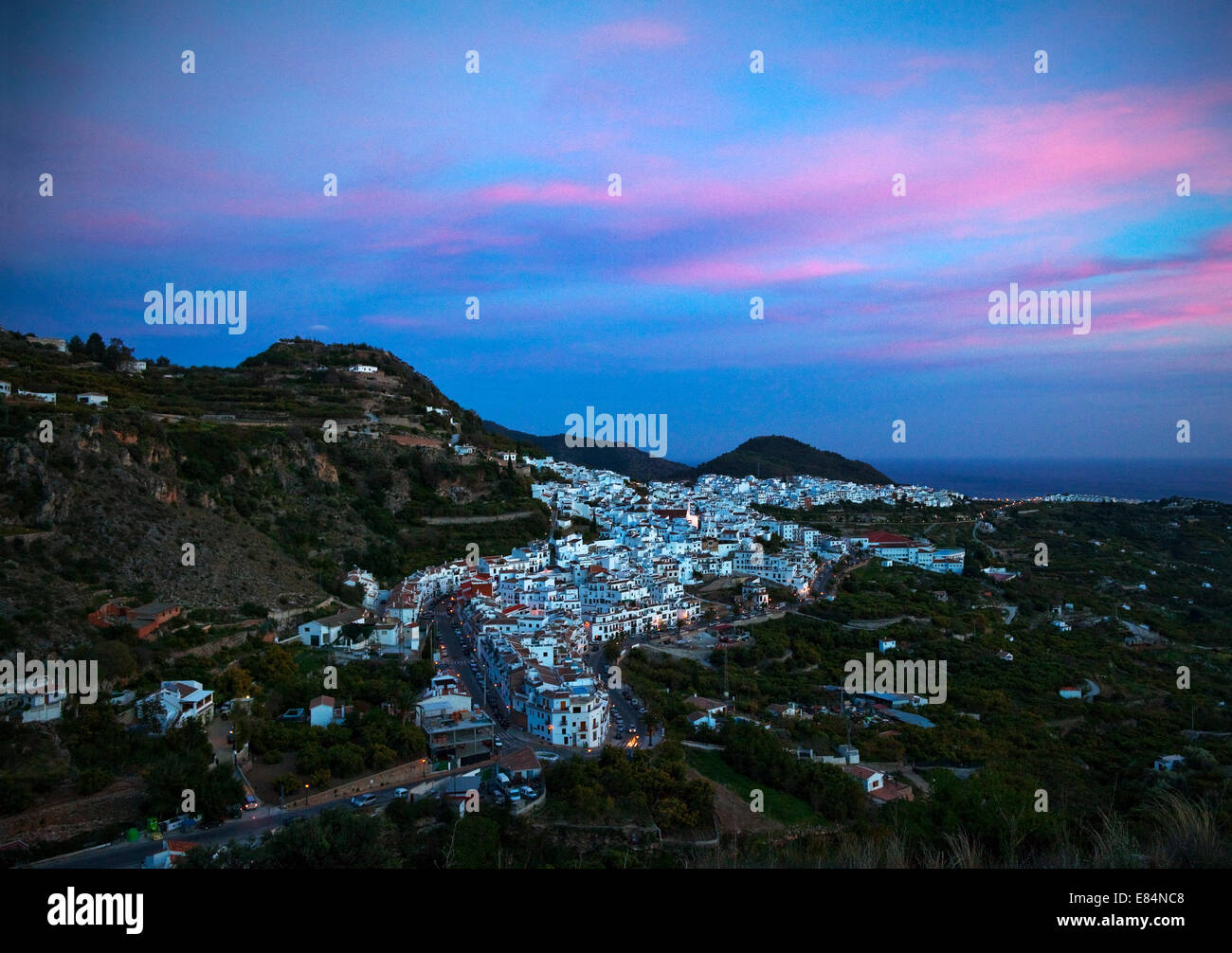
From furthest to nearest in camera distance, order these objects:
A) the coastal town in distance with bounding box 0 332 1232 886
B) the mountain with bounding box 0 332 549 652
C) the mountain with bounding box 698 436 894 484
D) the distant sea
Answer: the mountain with bounding box 698 436 894 484, the distant sea, the mountain with bounding box 0 332 549 652, the coastal town in distance with bounding box 0 332 1232 886

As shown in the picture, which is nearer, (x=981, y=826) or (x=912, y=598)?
(x=981, y=826)

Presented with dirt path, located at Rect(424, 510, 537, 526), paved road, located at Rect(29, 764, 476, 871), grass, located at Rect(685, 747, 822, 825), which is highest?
dirt path, located at Rect(424, 510, 537, 526)

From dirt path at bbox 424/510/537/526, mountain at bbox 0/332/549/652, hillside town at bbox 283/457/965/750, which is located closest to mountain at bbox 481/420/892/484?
hillside town at bbox 283/457/965/750

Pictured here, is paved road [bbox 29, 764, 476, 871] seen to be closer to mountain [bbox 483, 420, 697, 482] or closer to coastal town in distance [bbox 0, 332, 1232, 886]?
coastal town in distance [bbox 0, 332, 1232, 886]

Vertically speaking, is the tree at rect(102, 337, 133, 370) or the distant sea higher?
the tree at rect(102, 337, 133, 370)

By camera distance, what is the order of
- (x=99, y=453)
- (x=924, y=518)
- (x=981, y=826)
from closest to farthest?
(x=981, y=826) < (x=99, y=453) < (x=924, y=518)
